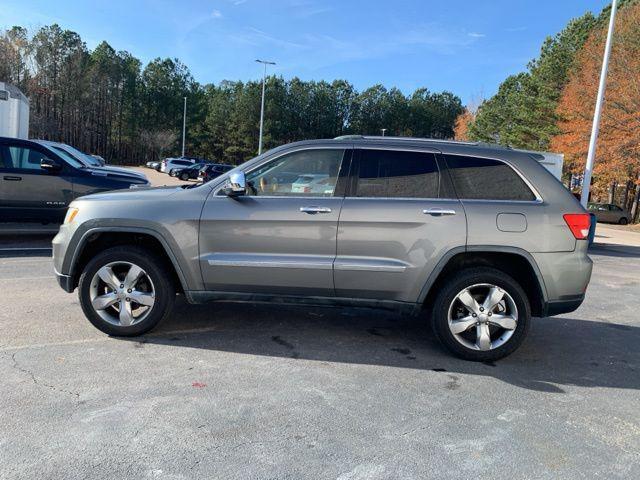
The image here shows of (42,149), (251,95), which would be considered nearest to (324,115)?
(251,95)

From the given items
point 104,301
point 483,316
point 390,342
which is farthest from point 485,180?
point 104,301

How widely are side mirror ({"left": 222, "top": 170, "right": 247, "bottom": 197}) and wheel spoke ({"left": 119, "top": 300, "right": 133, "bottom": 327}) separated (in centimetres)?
132

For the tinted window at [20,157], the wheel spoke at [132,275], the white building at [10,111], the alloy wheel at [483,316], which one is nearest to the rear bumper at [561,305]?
the alloy wheel at [483,316]

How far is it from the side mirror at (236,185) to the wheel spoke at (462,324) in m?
2.10

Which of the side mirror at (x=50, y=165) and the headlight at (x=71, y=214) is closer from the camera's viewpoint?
the headlight at (x=71, y=214)

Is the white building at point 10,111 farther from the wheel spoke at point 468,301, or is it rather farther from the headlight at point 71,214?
the wheel spoke at point 468,301

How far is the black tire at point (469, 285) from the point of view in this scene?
4.21 meters

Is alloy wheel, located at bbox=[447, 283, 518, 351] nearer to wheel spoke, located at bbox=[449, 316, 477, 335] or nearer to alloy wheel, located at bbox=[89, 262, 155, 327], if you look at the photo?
wheel spoke, located at bbox=[449, 316, 477, 335]

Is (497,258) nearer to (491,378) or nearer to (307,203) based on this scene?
(491,378)

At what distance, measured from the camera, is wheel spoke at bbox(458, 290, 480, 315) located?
424 centimetres

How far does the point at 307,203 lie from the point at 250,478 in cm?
228

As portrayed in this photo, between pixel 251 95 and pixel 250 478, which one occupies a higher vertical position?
pixel 251 95

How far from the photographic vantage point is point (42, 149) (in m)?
9.36

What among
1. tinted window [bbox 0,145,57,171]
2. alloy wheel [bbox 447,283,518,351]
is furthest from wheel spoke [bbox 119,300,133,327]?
tinted window [bbox 0,145,57,171]
